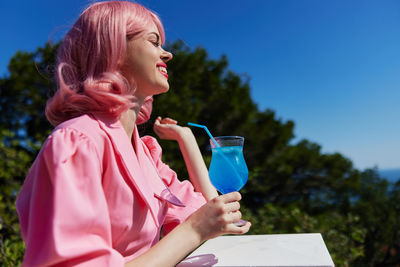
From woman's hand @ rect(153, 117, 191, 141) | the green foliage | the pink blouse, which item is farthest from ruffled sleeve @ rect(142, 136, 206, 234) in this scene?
the green foliage

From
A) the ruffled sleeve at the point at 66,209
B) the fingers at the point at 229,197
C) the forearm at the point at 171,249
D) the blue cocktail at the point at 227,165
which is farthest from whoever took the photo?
the blue cocktail at the point at 227,165

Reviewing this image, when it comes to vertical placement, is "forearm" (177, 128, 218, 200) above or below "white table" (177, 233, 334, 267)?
above

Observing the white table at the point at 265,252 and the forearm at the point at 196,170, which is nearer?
the white table at the point at 265,252

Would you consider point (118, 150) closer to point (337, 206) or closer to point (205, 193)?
point (205, 193)

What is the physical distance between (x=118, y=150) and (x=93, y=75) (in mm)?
362

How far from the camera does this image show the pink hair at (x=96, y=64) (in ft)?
3.86

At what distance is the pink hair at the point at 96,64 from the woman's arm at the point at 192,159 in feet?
1.74

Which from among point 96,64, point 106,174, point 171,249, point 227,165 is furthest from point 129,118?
point 171,249

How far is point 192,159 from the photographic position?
68.4 inches

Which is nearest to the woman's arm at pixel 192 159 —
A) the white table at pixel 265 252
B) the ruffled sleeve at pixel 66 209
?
the white table at pixel 265 252

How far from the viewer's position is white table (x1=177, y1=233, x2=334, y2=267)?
1.34m

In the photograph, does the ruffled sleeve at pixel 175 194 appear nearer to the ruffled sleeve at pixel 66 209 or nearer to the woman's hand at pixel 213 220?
the woman's hand at pixel 213 220

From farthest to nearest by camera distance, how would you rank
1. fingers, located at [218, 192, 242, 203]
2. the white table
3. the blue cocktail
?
the blue cocktail < the white table < fingers, located at [218, 192, 242, 203]

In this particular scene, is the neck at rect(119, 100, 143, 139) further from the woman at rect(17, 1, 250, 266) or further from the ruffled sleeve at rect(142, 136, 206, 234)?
the ruffled sleeve at rect(142, 136, 206, 234)
